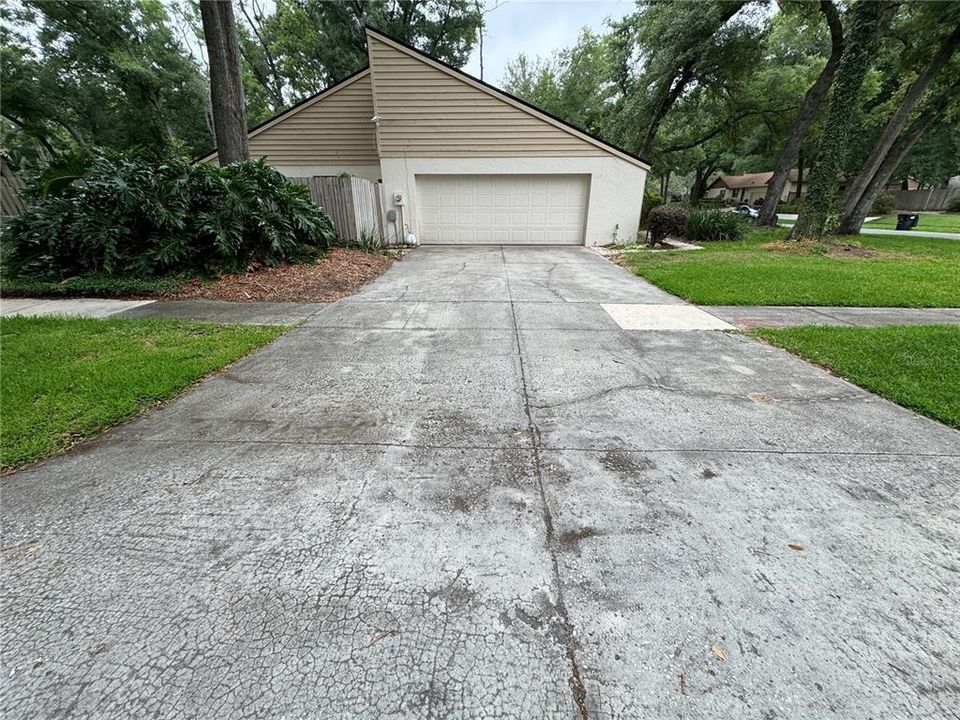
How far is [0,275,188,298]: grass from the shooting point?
18.7 ft

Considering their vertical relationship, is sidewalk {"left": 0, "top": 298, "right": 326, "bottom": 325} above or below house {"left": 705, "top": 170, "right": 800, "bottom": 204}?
below

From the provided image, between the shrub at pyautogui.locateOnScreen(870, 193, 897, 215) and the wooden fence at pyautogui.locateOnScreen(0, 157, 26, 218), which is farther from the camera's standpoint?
the shrub at pyautogui.locateOnScreen(870, 193, 897, 215)

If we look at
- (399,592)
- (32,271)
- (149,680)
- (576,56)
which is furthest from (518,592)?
(576,56)

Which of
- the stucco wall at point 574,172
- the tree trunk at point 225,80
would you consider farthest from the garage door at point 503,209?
the tree trunk at point 225,80

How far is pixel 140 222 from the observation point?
6.24m

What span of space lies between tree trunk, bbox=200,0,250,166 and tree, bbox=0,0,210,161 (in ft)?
36.0

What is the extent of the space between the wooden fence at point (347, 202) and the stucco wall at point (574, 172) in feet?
4.63

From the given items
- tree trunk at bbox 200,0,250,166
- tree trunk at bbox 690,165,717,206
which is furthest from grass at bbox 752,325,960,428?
tree trunk at bbox 690,165,717,206

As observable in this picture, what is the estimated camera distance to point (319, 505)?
1.87 meters

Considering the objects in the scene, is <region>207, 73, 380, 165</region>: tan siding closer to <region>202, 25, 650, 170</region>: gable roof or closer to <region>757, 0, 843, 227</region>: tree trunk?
<region>202, 25, 650, 170</region>: gable roof

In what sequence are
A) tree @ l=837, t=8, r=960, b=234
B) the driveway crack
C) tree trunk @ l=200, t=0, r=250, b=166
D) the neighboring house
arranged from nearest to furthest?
the driveway crack, tree trunk @ l=200, t=0, r=250, b=166, tree @ l=837, t=8, r=960, b=234, the neighboring house

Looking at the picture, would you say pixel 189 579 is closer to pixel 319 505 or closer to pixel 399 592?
pixel 319 505

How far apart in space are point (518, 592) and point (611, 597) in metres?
0.33

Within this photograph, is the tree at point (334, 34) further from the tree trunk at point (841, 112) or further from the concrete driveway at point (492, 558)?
the concrete driveway at point (492, 558)
